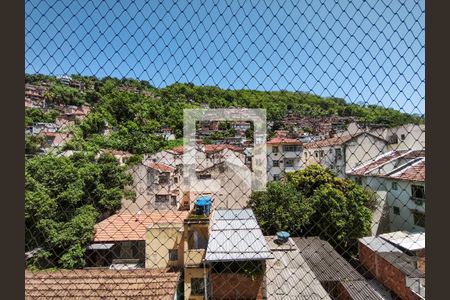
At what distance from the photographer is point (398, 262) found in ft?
12.6

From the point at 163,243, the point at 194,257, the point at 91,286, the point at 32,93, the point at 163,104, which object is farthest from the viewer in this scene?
the point at 163,243

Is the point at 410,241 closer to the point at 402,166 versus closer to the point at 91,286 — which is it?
the point at 402,166

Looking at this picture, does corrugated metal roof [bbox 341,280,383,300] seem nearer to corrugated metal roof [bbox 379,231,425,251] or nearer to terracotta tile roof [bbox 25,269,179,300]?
corrugated metal roof [bbox 379,231,425,251]

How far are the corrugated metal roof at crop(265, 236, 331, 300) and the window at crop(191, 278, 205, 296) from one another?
905 mm

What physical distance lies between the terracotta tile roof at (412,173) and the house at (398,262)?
115 centimetres

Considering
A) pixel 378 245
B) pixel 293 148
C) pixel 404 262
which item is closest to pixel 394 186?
pixel 378 245

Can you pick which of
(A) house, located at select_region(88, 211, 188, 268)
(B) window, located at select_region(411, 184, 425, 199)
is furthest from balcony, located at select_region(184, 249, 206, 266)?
(B) window, located at select_region(411, 184, 425, 199)

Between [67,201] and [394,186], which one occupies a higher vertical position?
[394,186]

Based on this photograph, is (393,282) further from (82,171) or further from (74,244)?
(82,171)

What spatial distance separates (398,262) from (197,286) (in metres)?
→ 2.63

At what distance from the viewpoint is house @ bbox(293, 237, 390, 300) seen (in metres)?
3.58

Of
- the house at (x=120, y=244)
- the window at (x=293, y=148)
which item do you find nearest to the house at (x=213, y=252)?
the house at (x=120, y=244)

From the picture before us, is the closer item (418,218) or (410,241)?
(410,241)

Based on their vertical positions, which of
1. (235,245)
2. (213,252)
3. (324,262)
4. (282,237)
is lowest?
(324,262)
